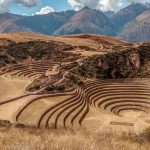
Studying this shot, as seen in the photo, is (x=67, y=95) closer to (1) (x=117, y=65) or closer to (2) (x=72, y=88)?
(2) (x=72, y=88)

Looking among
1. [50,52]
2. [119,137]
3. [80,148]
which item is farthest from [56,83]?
[80,148]

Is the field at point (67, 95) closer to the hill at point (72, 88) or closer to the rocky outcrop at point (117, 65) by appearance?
the hill at point (72, 88)

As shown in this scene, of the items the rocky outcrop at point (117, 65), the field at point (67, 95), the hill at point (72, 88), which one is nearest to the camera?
the field at point (67, 95)

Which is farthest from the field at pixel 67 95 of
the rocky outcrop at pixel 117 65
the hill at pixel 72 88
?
the rocky outcrop at pixel 117 65

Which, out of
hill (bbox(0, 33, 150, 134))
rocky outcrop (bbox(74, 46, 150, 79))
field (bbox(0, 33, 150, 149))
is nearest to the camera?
field (bbox(0, 33, 150, 149))

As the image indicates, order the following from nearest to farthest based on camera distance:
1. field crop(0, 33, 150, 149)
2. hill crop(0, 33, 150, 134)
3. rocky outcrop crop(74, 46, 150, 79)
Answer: field crop(0, 33, 150, 149)
hill crop(0, 33, 150, 134)
rocky outcrop crop(74, 46, 150, 79)

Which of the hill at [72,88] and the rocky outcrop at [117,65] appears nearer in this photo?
the hill at [72,88]

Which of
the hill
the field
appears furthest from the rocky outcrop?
the field

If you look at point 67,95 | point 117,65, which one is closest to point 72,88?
point 67,95

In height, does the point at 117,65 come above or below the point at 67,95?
above

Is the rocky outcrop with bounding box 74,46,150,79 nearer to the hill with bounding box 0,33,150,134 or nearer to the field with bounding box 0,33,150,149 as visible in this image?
the hill with bounding box 0,33,150,134

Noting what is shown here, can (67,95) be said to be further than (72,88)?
No

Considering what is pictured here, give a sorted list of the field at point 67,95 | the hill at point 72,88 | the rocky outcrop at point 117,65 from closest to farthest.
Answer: the field at point 67,95
the hill at point 72,88
the rocky outcrop at point 117,65

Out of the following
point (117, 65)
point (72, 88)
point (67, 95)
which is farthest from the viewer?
point (117, 65)
